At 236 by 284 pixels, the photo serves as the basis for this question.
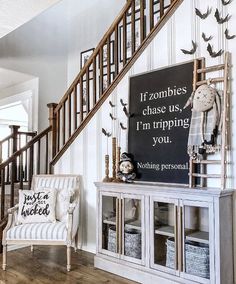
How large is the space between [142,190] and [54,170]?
6.13 feet

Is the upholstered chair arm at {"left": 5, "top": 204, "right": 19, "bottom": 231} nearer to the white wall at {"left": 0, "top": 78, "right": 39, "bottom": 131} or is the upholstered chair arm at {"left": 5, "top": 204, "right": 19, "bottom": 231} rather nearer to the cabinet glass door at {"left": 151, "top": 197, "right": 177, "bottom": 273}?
the cabinet glass door at {"left": 151, "top": 197, "right": 177, "bottom": 273}

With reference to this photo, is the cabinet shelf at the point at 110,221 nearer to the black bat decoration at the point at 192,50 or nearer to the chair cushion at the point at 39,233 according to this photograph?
the chair cushion at the point at 39,233

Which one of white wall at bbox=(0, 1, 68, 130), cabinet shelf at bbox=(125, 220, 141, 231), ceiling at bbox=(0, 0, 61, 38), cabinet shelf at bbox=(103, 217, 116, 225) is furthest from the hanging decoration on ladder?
white wall at bbox=(0, 1, 68, 130)

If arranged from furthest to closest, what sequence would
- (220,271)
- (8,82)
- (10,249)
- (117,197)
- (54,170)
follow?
(8,82), (54,170), (10,249), (117,197), (220,271)

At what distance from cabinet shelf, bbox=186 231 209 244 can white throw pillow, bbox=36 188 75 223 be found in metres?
1.55

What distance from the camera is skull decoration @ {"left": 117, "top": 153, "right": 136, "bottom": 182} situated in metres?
3.13

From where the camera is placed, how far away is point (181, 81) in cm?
287

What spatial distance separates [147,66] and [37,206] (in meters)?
2.01

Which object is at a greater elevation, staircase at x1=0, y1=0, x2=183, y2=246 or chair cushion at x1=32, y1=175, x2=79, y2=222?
staircase at x1=0, y1=0, x2=183, y2=246

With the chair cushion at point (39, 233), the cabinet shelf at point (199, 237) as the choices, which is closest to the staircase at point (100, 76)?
the chair cushion at point (39, 233)

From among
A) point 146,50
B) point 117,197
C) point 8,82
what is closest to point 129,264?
point 117,197

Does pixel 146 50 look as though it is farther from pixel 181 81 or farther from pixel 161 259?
pixel 161 259

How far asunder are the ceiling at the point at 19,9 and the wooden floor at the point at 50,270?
2567mm

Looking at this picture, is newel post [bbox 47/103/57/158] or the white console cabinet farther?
newel post [bbox 47/103/57/158]
